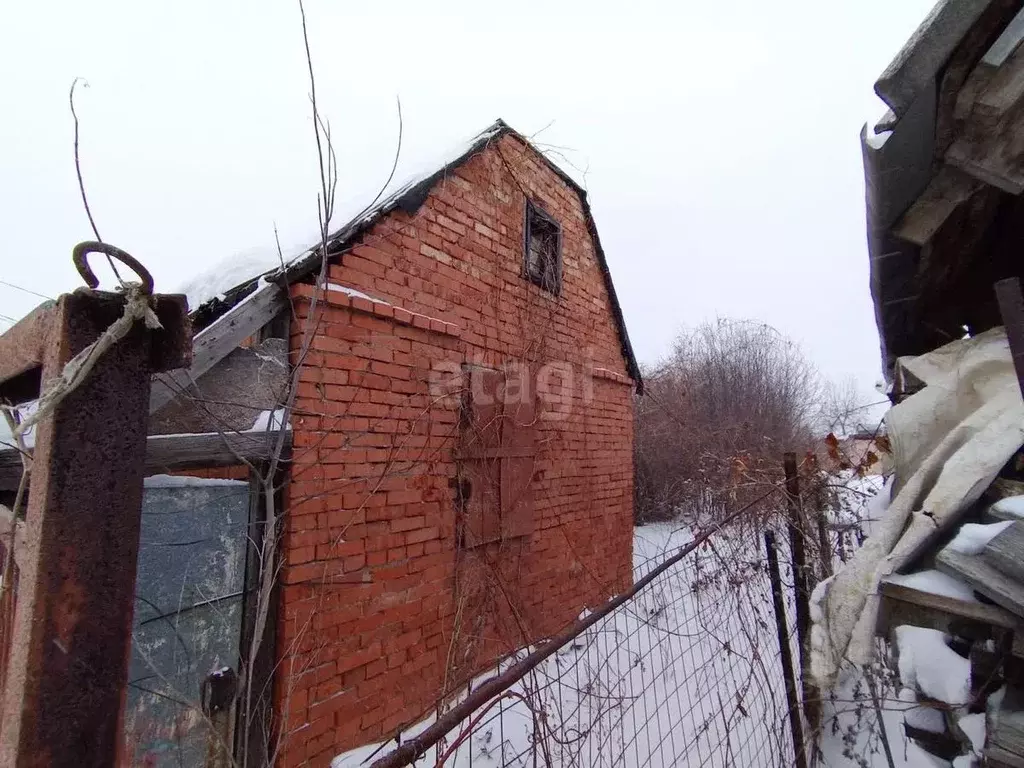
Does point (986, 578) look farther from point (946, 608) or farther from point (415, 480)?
point (415, 480)

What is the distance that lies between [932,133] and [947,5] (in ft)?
1.48

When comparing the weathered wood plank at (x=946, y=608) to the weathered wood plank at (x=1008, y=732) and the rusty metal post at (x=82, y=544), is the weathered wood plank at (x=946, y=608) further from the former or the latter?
the rusty metal post at (x=82, y=544)

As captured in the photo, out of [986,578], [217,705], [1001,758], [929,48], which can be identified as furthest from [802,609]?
[217,705]

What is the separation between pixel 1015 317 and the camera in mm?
1631

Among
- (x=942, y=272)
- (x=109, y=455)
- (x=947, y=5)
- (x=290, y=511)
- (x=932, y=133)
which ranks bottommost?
(x=290, y=511)

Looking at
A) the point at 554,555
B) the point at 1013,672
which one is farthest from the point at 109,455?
the point at 554,555

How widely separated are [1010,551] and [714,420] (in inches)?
576

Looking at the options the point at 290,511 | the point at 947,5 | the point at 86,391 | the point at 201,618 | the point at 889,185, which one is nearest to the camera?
the point at 86,391

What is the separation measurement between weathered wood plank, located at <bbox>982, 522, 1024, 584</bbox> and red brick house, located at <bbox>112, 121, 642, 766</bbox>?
6.27ft

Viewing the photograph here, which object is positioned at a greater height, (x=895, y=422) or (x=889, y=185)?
(x=889, y=185)

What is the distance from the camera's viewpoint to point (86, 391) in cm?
91

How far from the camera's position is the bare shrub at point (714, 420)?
11227mm

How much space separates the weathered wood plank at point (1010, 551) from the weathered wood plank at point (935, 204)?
1.29 metres

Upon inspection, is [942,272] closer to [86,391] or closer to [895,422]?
[895,422]
